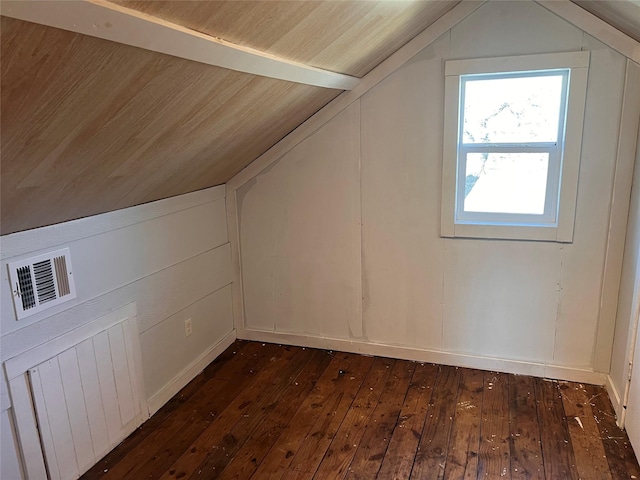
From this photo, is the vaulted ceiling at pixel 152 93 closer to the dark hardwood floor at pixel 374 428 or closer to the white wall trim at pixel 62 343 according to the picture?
the white wall trim at pixel 62 343

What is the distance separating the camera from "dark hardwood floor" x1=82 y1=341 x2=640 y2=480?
7.45 ft

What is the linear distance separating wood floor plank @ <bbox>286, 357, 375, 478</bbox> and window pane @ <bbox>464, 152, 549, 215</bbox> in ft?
4.30

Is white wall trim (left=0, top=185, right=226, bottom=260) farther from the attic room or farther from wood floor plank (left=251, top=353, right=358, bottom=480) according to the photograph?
wood floor plank (left=251, top=353, right=358, bottom=480)

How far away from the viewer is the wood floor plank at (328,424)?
2332mm

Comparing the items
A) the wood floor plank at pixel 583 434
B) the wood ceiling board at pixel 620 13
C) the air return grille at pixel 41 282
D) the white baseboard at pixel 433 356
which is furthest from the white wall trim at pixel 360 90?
the wood floor plank at pixel 583 434

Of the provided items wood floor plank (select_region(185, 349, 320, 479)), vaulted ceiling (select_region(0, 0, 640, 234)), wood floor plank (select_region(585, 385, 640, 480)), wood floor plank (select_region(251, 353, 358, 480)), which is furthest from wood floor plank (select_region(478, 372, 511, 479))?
vaulted ceiling (select_region(0, 0, 640, 234))

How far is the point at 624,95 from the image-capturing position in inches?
100

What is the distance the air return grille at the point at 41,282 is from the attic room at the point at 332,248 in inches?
0.4

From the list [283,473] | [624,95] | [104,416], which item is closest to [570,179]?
[624,95]

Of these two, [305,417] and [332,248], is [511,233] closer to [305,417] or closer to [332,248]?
[332,248]

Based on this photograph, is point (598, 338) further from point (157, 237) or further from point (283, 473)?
point (157, 237)

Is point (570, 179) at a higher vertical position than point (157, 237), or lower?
higher

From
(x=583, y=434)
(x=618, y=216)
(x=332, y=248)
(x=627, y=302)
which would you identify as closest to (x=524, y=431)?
(x=583, y=434)

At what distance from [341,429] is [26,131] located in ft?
6.82
